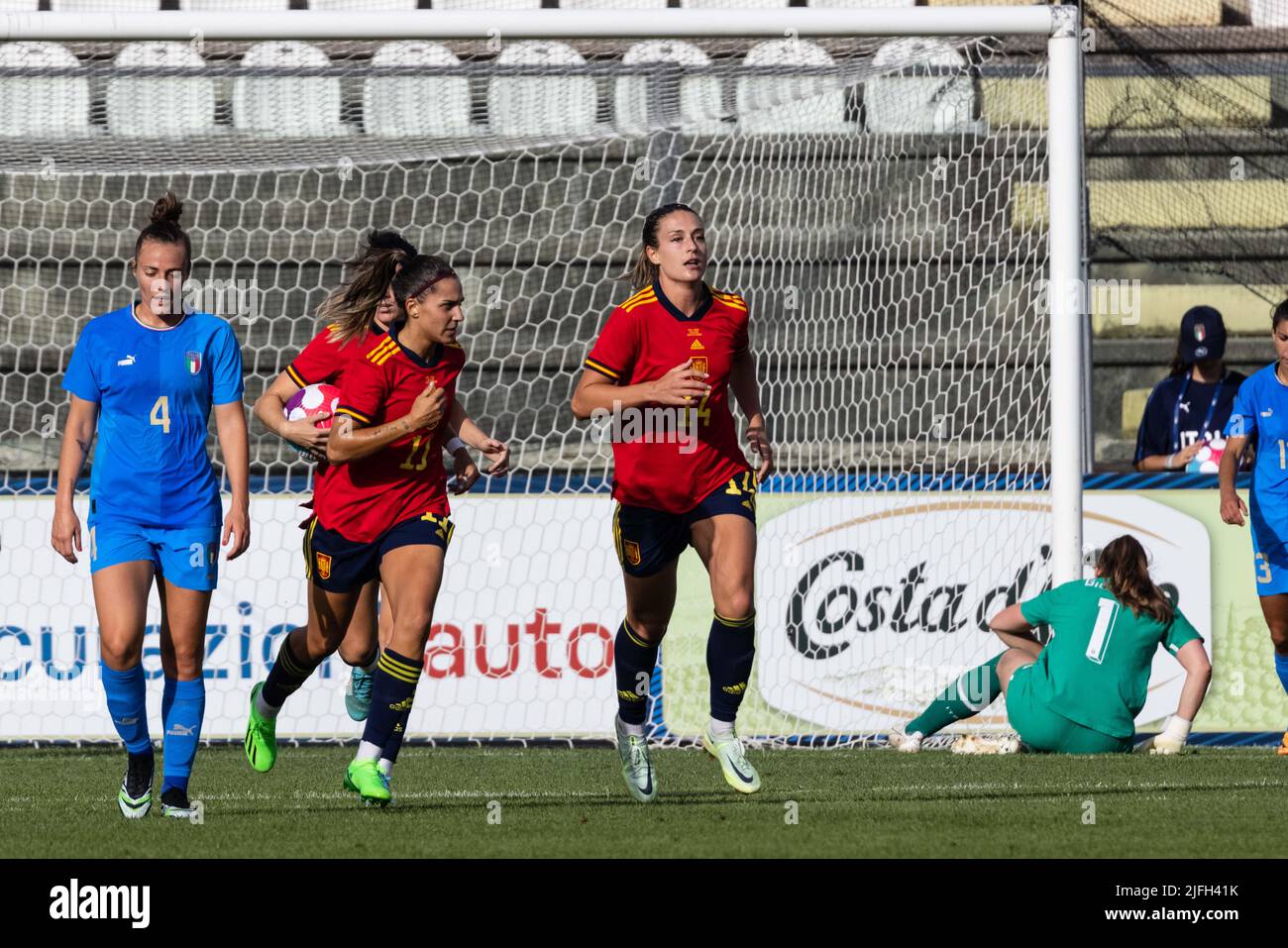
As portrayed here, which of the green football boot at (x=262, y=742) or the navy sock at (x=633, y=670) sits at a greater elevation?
the navy sock at (x=633, y=670)

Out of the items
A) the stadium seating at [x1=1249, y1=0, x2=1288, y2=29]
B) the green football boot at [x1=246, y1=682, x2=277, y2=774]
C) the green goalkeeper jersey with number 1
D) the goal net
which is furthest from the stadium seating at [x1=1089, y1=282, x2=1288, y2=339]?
the green football boot at [x1=246, y1=682, x2=277, y2=774]

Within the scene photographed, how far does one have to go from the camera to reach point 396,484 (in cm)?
636

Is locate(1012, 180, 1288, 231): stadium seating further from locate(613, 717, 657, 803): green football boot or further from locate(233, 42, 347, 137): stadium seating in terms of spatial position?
locate(613, 717, 657, 803): green football boot

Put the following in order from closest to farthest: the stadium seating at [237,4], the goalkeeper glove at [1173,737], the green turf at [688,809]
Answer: the green turf at [688,809]
the goalkeeper glove at [1173,737]
the stadium seating at [237,4]

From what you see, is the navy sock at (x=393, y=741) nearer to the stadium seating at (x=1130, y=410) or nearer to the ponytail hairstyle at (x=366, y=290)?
A: the ponytail hairstyle at (x=366, y=290)

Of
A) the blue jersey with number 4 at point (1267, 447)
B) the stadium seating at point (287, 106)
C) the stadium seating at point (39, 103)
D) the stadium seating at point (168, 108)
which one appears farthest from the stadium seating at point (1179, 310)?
the stadium seating at point (39, 103)

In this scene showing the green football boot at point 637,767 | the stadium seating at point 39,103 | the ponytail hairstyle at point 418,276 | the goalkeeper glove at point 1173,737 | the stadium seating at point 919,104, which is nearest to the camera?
the ponytail hairstyle at point 418,276

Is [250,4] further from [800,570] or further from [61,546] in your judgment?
[61,546]

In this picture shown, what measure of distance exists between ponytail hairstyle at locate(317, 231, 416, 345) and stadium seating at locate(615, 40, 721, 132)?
3.78 m

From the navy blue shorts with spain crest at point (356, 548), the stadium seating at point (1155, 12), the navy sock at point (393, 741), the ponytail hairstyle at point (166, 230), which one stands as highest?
the stadium seating at point (1155, 12)

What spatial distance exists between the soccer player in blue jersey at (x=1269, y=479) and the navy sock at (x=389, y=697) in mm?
4130

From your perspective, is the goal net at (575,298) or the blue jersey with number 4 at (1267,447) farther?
the goal net at (575,298)

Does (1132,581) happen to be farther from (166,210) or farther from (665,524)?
(166,210)

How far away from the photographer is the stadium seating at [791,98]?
1077 centimetres
